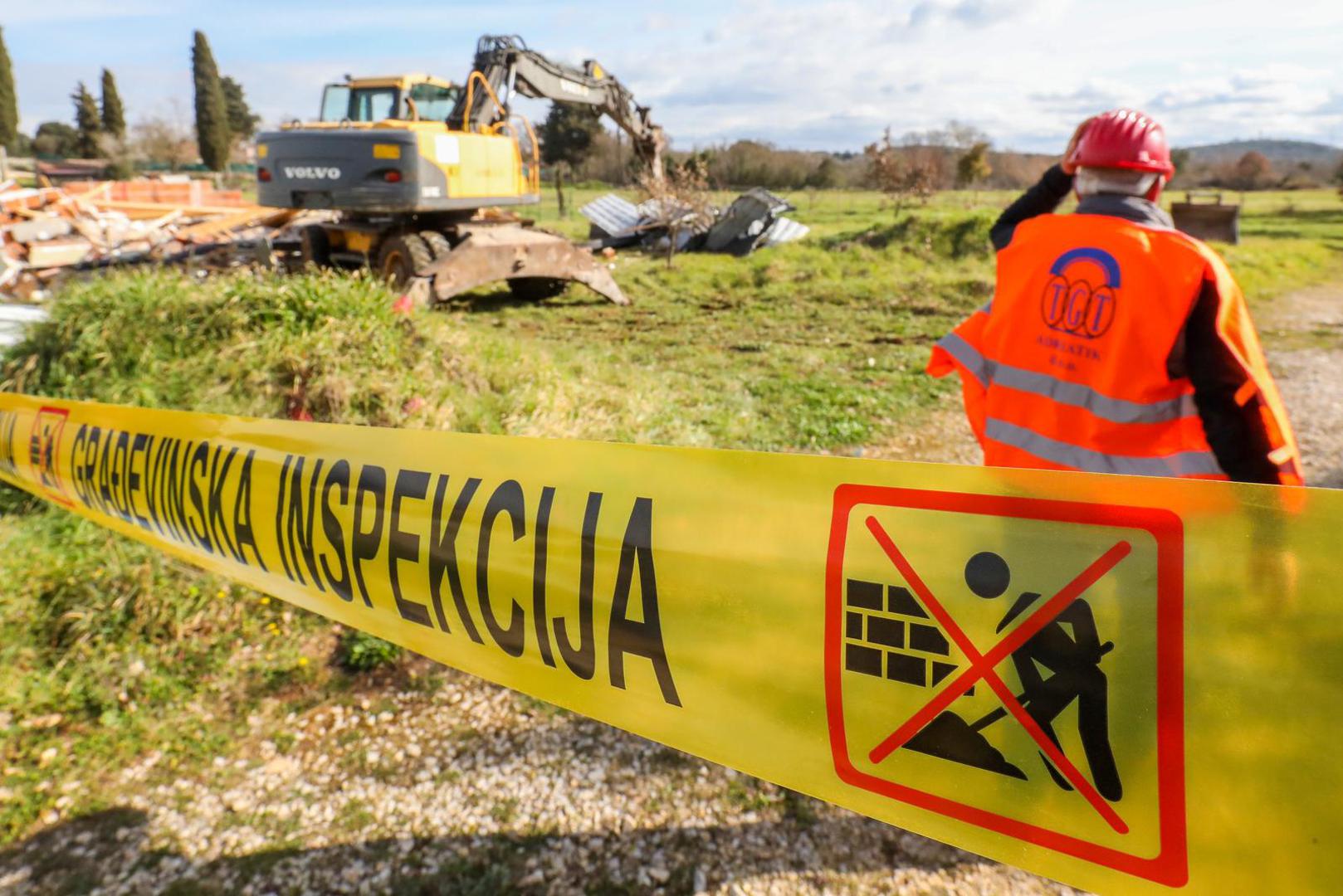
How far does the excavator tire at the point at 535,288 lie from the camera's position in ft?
42.7

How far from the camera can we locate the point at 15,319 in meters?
6.02

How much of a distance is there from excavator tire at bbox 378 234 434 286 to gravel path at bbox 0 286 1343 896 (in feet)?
27.2

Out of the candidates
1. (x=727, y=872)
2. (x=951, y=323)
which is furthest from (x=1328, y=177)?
(x=727, y=872)

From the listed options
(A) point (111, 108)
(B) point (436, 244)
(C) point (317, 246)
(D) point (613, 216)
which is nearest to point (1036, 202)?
(B) point (436, 244)

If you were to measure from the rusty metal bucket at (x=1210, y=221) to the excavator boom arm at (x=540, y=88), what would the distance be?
13.5 metres

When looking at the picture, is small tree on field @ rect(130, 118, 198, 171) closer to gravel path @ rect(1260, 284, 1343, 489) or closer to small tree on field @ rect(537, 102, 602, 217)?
small tree on field @ rect(537, 102, 602, 217)

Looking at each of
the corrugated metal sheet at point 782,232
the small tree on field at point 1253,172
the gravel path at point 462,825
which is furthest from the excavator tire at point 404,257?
the small tree on field at point 1253,172

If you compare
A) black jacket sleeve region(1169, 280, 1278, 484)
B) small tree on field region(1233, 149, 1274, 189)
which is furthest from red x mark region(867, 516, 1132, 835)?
small tree on field region(1233, 149, 1274, 189)

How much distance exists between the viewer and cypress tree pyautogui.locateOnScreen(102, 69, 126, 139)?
59844 mm

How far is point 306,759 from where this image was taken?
304 centimetres

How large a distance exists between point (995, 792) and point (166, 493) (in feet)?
7.09

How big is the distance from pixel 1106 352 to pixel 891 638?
1.66 meters

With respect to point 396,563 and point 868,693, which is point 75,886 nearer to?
point 396,563

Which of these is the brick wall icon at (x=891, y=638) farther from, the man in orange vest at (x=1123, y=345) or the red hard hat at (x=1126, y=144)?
the red hard hat at (x=1126, y=144)
